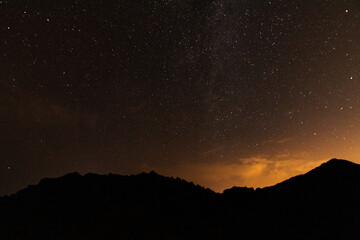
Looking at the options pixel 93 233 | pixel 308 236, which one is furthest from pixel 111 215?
pixel 308 236

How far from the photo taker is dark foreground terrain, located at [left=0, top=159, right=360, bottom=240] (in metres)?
20.2

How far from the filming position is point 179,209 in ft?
75.0

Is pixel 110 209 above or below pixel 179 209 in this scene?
above

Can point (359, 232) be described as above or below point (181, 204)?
below

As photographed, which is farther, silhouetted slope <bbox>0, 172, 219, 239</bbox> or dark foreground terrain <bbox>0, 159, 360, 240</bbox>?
dark foreground terrain <bbox>0, 159, 360, 240</bbox>

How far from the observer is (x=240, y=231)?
21.3 meters

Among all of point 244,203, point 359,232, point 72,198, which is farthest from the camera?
point 244,203

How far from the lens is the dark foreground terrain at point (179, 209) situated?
2017 cm

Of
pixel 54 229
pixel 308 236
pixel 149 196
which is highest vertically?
pixel 149 196

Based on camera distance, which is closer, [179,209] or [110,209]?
[110,209]

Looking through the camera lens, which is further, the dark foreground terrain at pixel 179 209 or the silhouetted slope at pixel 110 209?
the dark foreground terrain at pixel 179 209

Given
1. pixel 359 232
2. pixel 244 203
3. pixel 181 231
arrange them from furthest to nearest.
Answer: pixel 244 203 < pixel 181 231 < pixel 359 232

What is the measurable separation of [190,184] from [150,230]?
621cm

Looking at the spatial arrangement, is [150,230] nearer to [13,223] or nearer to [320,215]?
[13,223]
